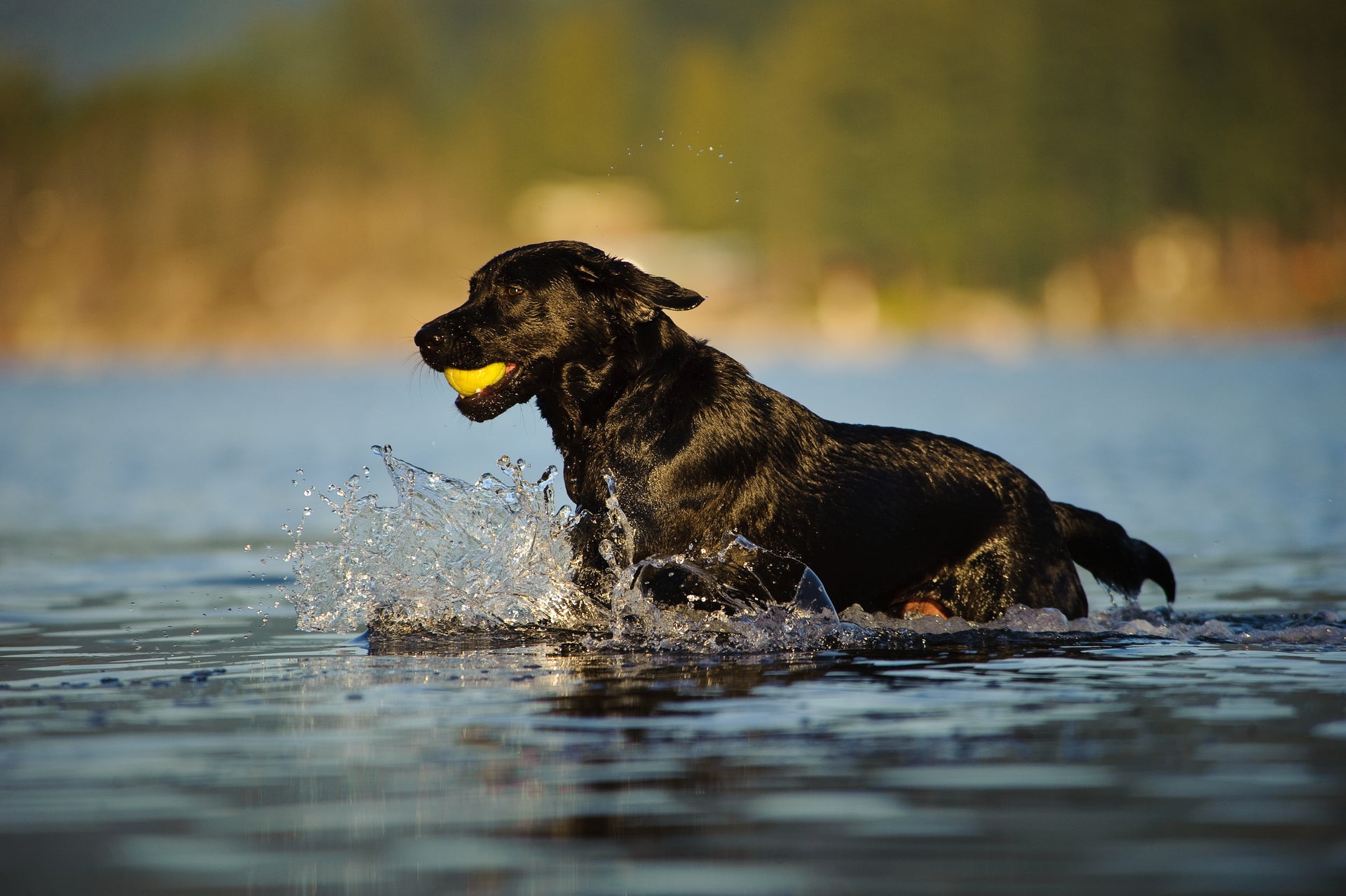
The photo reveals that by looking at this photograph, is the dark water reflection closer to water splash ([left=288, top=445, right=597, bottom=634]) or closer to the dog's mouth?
water splash ([left=288, top=445, right=597, bottom=634])

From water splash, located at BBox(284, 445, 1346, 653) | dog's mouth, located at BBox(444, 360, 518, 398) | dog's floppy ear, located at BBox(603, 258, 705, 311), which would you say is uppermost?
dog's floppy ear, located at BBox(603, 258, 705, 311)

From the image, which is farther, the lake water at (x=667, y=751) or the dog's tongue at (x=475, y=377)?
the dog's tongue at (x=475, y=377)

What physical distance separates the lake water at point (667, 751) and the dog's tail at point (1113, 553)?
0.23 metres

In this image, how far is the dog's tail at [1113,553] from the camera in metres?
7.20

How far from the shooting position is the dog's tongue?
7121 millimetres

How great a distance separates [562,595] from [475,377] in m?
1.03

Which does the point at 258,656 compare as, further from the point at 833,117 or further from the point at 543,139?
the point at 543,139

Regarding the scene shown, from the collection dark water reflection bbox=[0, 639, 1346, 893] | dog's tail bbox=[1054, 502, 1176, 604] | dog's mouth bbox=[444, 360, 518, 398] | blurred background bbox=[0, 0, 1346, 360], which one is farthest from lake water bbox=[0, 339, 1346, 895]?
blurred background bbox=[0, 0, 1346, 360]

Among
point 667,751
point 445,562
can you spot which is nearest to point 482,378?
point 445,562

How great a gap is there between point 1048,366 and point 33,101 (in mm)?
83640

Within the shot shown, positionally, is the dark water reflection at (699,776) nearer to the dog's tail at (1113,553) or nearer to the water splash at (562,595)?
the water splash at (562,595)

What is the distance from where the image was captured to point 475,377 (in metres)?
7.16

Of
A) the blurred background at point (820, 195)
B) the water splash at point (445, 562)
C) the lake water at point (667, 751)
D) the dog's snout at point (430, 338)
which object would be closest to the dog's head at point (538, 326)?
the dog's snout at point (430, 338)

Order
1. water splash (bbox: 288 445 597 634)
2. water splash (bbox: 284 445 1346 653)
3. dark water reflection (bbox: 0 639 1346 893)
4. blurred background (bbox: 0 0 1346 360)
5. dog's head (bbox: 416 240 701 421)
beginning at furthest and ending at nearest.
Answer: blurred background (bbox: 0 0 1346 360) < water splash (bbox: 288 445 597 634) < dog's head (bbox: 416 240 701 421) < water splash (bbox: 284 445 1346 653) < dark water reflection (bbox: 0 639 1346 893)
